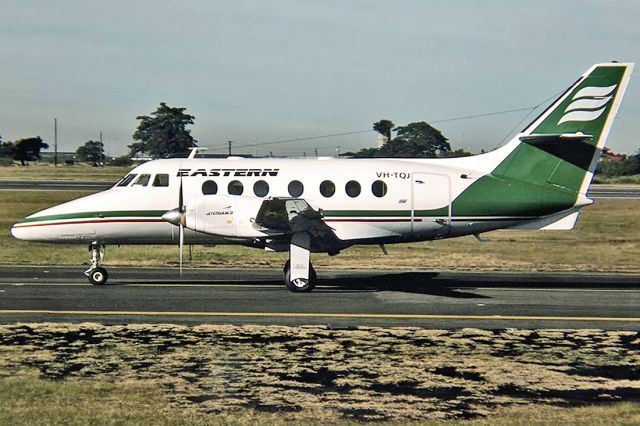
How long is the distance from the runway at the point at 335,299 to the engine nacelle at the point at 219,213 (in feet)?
6.42

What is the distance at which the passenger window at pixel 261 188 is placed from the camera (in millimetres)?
24844

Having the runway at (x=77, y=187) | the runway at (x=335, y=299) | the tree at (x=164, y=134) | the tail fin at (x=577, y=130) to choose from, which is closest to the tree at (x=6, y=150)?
the runway at (x=77, y=187)

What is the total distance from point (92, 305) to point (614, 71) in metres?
16.5

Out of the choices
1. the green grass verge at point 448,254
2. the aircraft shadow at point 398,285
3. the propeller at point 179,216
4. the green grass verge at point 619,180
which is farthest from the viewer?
the green grass verge at point 619,180

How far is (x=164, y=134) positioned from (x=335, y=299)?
38446mm

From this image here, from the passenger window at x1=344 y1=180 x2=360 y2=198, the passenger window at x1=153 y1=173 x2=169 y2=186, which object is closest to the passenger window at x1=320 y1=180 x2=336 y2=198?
the passenger window at x1=344 y1=180 x2=360 y2=198

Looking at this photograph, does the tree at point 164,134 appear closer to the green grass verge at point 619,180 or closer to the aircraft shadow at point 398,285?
the aircraft shadow at point 398,285

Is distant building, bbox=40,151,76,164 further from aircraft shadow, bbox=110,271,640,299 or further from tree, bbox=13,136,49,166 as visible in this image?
aircraft shadow, bbox=110,271,640,299

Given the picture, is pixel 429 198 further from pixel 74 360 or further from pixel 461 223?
pixel 74 360

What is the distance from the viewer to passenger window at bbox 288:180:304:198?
24766mm

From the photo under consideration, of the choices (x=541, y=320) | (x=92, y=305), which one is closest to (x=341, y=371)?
(x=541, y=320)

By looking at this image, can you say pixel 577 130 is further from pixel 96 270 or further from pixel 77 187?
pixel 77 187

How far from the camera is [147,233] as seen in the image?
2527 centimetres

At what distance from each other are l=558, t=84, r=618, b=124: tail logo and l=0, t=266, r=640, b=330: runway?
17.6ft
